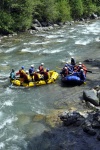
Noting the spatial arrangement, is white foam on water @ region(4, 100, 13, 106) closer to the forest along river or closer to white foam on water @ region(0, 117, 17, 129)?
the forest along river

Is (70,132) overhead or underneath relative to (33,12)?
underneath

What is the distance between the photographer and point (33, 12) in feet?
123

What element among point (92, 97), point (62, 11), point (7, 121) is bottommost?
point (7, 121)

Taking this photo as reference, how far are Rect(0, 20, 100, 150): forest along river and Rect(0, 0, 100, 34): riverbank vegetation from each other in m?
1.90

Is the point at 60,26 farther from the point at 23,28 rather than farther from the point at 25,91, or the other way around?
the point at 25,91

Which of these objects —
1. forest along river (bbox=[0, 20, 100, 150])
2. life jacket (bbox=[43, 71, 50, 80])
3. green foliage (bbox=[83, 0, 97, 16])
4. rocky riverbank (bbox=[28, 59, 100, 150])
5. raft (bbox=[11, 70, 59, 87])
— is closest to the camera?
rocky riverbank (bbox=[28, 59, 100, 150])

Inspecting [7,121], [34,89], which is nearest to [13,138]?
[7,121]

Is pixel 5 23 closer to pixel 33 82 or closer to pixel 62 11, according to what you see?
pixel 62 11

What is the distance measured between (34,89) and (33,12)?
855 inches

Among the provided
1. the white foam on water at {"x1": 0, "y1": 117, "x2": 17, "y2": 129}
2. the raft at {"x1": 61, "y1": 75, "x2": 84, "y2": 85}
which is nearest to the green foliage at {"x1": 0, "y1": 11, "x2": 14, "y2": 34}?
the raft at {"x1": 61, "y1": 75, "x2": 84, "y2": 85}

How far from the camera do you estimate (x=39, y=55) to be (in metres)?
25.0

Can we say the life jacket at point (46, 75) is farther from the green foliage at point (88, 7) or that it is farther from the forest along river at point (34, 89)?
the green foliage at point (88, 7)

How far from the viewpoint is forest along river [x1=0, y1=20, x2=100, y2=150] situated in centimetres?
1270

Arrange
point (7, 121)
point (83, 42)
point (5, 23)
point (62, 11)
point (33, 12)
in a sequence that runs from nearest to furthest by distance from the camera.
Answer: point (7, 121), point (83, 42), point (5, 23), point (33, 12), point (62, 11)
